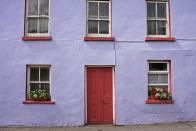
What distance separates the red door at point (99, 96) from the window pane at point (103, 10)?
213cm

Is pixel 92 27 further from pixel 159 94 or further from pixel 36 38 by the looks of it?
pixel 159 94

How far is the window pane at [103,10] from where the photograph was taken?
11.9 m

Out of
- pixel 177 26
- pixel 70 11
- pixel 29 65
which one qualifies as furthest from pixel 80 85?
pixel 177 26

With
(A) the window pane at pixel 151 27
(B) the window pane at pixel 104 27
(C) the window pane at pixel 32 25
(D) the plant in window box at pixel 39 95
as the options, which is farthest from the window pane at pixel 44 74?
(A) the window pane at pixel 151 27

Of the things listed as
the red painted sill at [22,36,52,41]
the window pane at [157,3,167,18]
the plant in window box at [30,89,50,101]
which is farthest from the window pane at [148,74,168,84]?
the red painted sill at [22,36,52,41]

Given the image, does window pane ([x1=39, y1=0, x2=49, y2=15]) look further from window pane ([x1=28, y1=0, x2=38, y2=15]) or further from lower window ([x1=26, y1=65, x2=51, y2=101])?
lower window ([x1=26, y1=65, x2=51, y2=101])

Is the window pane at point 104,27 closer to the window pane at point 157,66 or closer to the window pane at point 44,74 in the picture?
the window pane at point 157,66

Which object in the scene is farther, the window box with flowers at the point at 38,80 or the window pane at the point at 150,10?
the window pane at the point at 150,10

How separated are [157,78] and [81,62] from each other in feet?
10.3

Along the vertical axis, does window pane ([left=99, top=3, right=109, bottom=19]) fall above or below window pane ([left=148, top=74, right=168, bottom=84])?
above

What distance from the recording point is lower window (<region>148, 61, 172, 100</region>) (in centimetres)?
1170

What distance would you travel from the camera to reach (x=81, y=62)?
11.4 metres

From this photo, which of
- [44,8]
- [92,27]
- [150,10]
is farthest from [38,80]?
[150,10]

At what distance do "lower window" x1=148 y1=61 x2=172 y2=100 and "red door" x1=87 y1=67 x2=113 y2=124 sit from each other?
163cm
